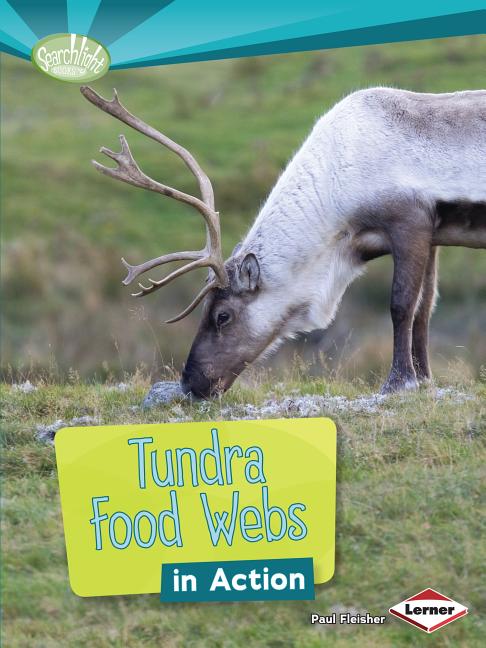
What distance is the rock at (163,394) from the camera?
8531mm

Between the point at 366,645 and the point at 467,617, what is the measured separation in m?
0.53

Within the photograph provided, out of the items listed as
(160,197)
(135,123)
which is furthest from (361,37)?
(160,197)

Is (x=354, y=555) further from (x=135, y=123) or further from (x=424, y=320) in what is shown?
(x=135, y=123)

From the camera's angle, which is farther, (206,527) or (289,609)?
(206,527)

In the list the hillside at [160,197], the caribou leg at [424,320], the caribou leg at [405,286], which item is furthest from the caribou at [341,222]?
the hillside at [160,197]

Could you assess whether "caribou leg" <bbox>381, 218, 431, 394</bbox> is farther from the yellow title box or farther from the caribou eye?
the yellow title box

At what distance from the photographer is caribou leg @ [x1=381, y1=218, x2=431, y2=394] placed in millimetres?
8586

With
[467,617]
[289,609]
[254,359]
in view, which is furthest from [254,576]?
[254,359]

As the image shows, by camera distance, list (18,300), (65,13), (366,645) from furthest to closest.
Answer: (18,300), (65,13), (366,645)

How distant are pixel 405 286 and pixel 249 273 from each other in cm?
115

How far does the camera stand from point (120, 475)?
6.45m

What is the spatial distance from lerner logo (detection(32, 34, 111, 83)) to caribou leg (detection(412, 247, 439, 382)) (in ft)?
10.3

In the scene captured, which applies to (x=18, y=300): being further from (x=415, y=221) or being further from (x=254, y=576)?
(x=254, y=576)

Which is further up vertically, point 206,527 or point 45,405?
point 45,405
